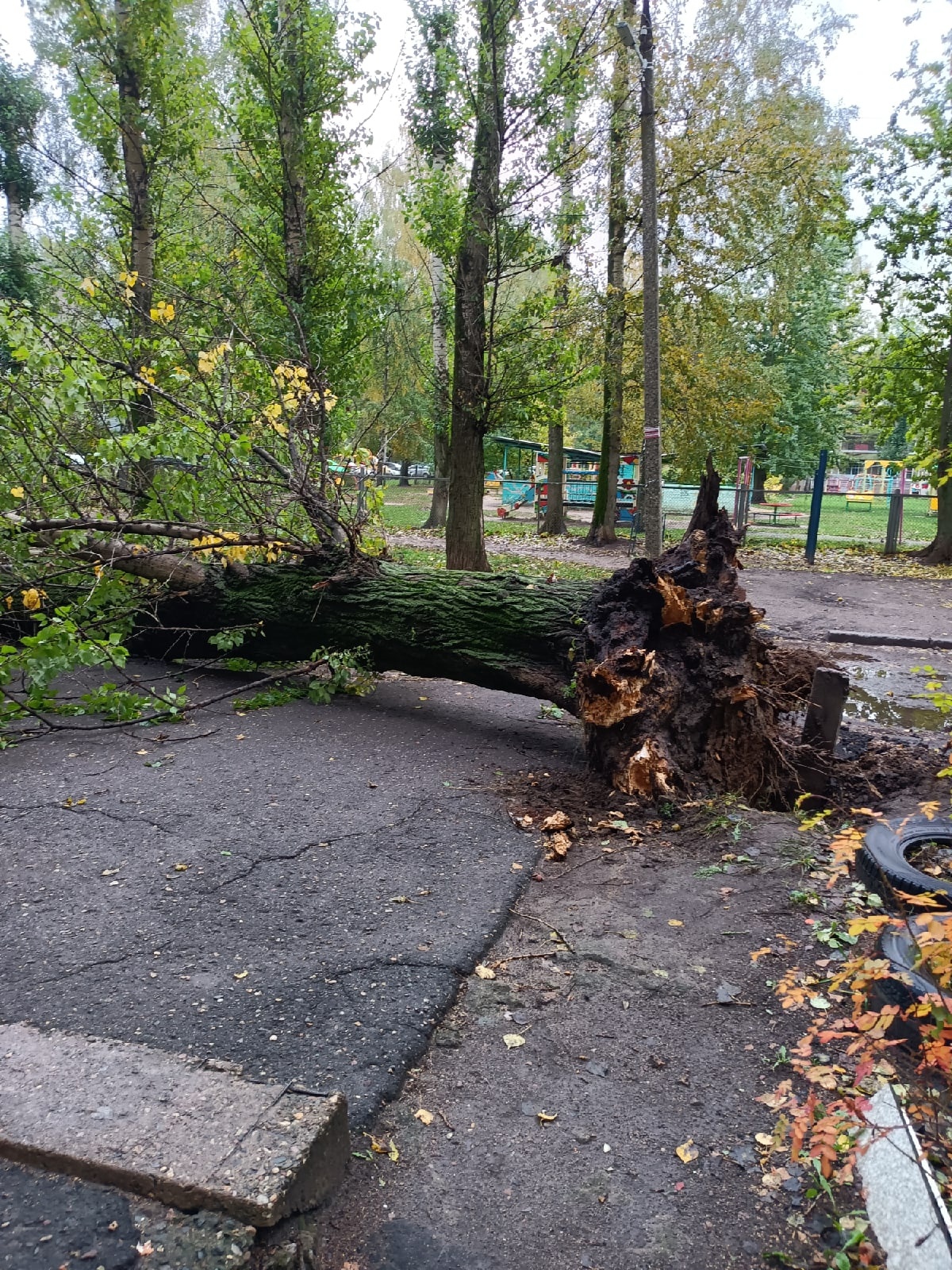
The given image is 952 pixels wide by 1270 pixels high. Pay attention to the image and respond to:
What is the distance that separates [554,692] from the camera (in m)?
5.58

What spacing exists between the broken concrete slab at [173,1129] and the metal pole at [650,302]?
8695mm

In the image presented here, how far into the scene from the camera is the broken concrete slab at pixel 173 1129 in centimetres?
179

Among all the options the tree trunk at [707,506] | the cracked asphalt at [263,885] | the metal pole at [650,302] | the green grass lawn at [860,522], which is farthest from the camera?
the green grass lawn at [860,522]

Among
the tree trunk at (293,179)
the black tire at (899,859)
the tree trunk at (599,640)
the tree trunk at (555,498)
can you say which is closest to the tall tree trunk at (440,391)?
the tree trunk at (293,179)

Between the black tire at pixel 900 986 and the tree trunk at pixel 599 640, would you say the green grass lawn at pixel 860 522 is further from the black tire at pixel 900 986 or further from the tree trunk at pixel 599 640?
the black tire at pixel 900 986

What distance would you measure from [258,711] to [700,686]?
318 centimetres

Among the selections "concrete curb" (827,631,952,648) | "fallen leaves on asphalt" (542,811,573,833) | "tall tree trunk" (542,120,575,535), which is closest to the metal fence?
"tall tree trunk" (542,120,575,535)

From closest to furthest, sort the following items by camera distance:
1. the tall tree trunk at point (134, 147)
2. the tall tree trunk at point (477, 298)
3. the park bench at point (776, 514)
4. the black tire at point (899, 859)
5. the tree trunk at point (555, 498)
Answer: the black tire at point (899, 859), the tall tree trunk at point (477, 298), the tall tree trunk at point (134, 147), the tree trunk at point (555, 498), the park bench at point (776, 514)

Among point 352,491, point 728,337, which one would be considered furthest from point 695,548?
point 728,337

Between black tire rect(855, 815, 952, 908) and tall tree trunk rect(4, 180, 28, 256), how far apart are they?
22.9 m

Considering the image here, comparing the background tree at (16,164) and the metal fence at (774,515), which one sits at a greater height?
the background tree at (16,164)

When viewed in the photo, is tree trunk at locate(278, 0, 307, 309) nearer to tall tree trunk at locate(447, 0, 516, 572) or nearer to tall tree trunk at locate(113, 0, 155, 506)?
tall tree trunk at locate(113, 0, 155, 506)

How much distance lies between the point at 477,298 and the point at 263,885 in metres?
8.55

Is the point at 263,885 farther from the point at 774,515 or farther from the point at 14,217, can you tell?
the point at 774,515
